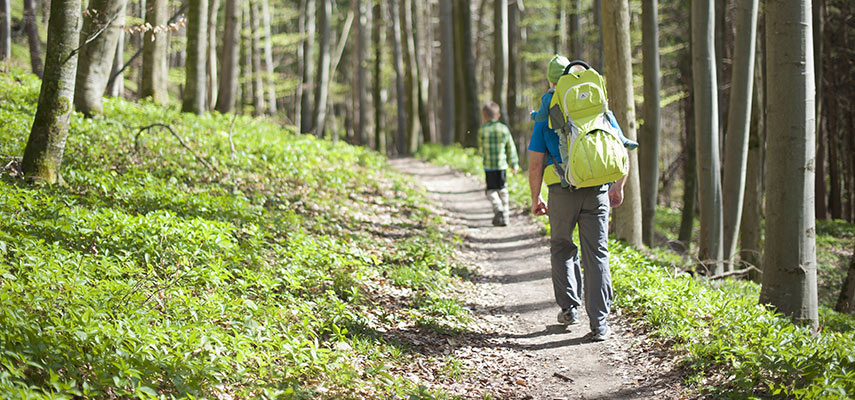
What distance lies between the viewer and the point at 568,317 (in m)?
5.18

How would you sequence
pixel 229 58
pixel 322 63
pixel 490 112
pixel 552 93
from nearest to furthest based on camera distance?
pixel 552 93
pixel 490 112
pixel 229 58
pixel 322 63

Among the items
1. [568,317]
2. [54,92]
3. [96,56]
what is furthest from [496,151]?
[96,56]

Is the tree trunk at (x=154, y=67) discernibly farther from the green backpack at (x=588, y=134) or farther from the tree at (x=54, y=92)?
the green backpack at (x=588, y=134)

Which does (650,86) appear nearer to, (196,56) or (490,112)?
(490,112)

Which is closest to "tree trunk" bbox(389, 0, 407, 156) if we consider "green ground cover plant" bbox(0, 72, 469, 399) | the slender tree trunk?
the slender tree trunk

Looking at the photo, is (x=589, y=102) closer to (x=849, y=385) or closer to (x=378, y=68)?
(x=849, y=385)

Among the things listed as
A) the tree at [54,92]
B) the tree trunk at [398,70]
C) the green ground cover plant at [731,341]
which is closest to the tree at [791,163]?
the green ground cover plant at [731,341]

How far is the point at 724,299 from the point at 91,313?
5.13m

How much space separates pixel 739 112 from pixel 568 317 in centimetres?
536

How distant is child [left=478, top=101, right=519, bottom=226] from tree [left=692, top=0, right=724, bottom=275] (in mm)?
2827

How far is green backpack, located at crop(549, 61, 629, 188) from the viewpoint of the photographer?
448 cm

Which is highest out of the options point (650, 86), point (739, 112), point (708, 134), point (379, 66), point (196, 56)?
point (379, 66)

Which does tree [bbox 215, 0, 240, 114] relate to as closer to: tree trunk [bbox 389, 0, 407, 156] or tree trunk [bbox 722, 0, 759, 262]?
tree trunk [bbox 722, 0, 759, 262]

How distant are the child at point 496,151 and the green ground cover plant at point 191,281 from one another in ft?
4.08
